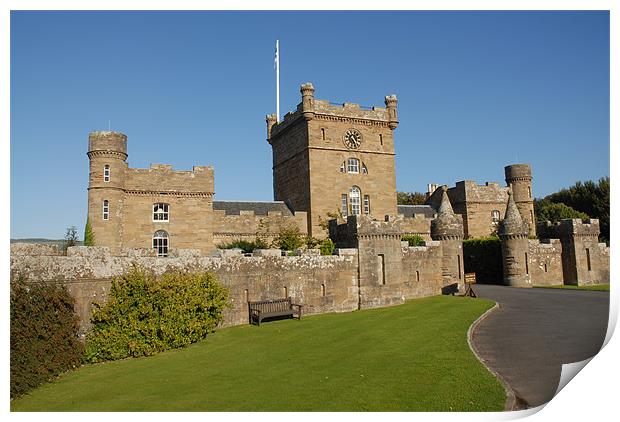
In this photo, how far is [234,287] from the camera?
59.1 feet

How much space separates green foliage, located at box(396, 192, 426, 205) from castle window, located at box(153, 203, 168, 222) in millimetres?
40202

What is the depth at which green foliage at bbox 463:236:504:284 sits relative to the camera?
1264 inches

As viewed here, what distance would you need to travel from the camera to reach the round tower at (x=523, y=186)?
150 ft

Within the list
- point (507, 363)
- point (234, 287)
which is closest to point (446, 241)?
point (234, 287)

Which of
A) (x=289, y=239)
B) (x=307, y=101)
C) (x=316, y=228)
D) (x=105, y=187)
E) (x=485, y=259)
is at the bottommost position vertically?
(x=485, y=259)

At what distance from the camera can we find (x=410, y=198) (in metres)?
70.8

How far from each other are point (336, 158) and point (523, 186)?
20926mm

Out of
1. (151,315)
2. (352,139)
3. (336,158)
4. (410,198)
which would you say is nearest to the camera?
(151,315)

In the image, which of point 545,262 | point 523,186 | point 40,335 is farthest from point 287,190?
point 40,335

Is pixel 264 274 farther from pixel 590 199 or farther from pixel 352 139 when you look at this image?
pixel 590 199

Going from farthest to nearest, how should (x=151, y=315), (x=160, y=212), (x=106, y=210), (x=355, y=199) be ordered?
(x=355, y=199) → (x=160, y=212) → (x=106, y=210) → (x=151, y=315)

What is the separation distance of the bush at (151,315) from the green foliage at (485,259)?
2166 cm

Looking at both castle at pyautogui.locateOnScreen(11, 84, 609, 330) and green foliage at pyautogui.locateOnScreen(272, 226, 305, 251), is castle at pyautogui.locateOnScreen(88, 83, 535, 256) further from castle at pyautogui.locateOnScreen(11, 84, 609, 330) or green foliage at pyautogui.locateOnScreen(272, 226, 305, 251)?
green foliage at pyautogui.locateOnScreen(272, 226, 305, 251)
